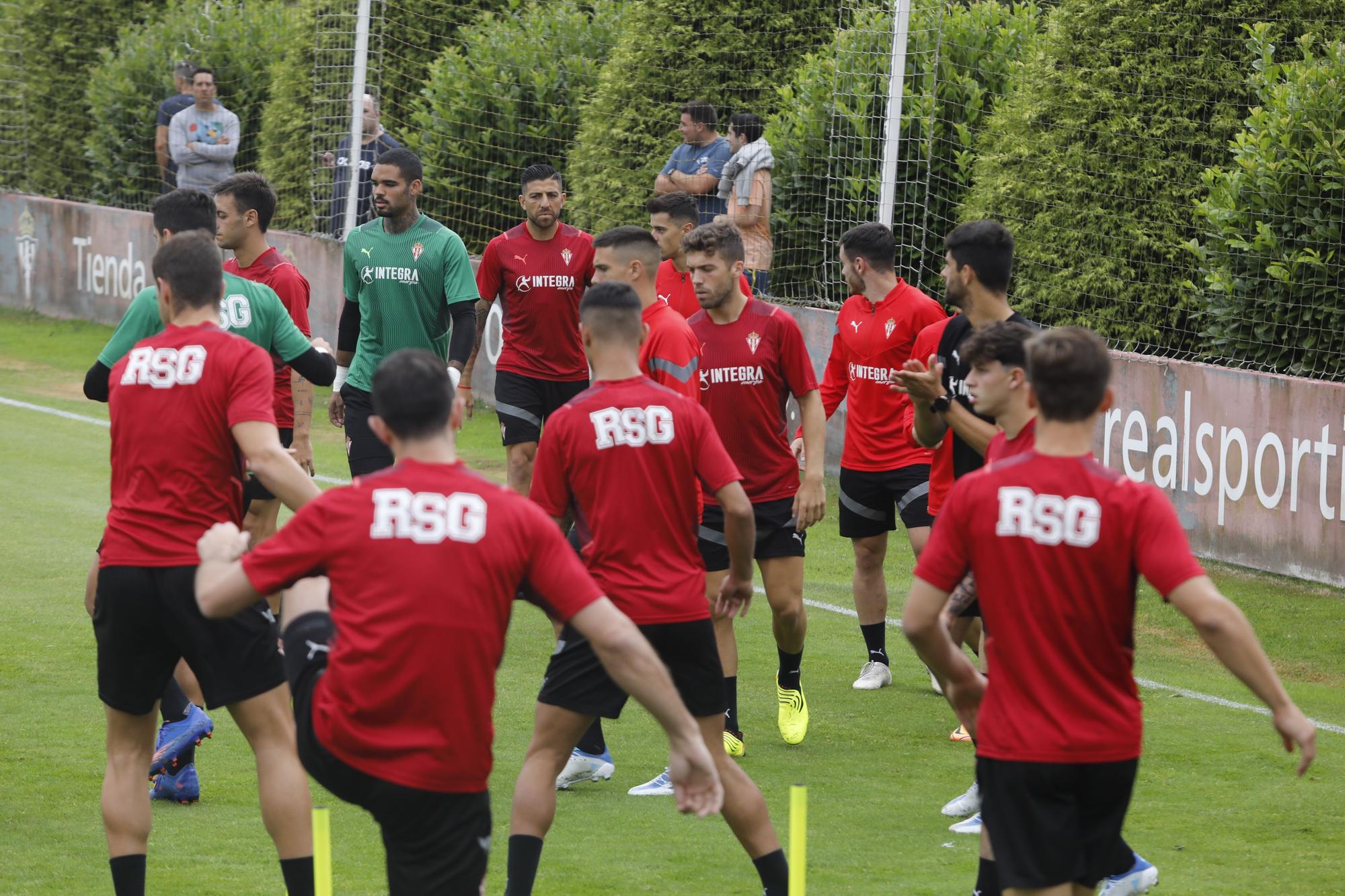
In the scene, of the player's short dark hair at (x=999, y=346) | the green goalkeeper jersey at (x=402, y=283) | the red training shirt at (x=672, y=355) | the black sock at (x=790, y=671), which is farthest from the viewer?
the green goalkeeper jersey at (x=402, y=283)

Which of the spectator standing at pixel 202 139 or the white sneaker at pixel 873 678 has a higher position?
the spectator standing at pixel 202 139

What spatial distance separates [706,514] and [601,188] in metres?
9.68

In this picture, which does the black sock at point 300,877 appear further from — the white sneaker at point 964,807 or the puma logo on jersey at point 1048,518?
the white sneaker at point 964,807

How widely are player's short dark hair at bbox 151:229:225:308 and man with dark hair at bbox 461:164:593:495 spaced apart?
489cm

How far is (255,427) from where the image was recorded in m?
5.29

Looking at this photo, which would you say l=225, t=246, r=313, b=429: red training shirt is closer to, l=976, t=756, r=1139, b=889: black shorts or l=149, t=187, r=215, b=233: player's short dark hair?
l=149, t=187, r=215, b=233: player's short dark hair

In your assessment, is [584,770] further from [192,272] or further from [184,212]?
[192,272]

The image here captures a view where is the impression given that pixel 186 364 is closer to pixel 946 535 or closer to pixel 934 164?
pixel 946 535

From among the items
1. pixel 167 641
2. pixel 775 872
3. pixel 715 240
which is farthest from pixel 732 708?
pixel 167 641

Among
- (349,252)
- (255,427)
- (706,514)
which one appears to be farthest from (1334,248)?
(255,427)

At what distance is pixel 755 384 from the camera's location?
312 inches

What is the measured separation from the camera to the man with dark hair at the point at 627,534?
18.2 feet

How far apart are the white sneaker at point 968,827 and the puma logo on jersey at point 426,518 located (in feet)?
11.1

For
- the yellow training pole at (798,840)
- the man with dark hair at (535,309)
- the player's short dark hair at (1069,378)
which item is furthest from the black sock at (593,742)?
the player's short dark hair at (1069,378)
